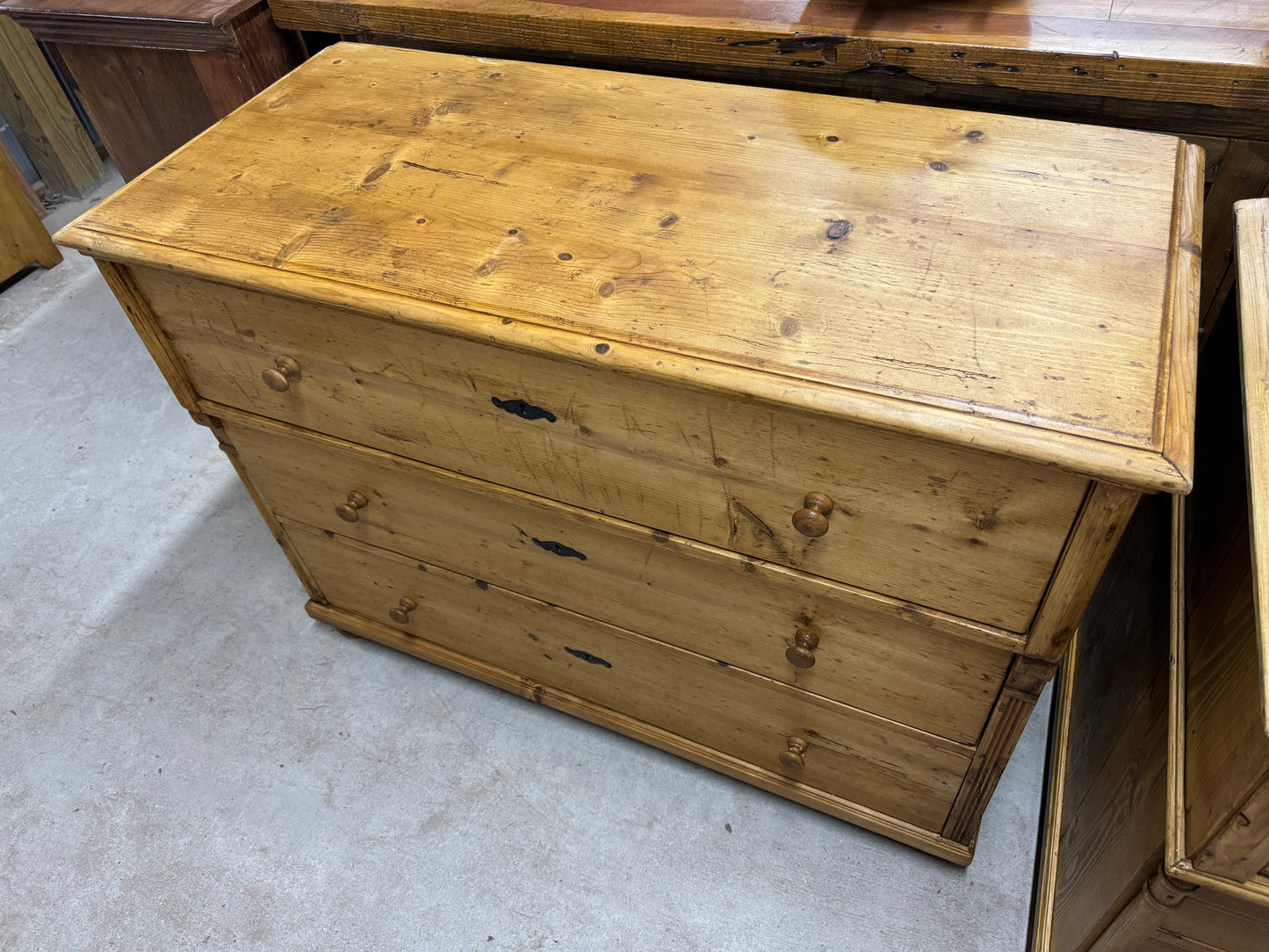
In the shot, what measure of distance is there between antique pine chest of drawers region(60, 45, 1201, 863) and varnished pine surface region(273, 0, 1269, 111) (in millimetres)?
83

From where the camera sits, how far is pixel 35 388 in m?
2.31

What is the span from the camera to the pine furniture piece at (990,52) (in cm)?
109

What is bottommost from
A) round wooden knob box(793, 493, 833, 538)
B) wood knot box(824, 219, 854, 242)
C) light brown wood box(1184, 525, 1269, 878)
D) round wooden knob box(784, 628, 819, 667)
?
round wooden knob box(784, 628, 819, 667)

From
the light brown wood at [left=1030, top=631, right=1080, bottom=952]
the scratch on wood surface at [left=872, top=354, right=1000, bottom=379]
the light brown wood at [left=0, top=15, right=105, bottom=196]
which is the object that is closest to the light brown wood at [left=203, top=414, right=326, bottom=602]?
the scratch on wood surface at [left=872, top=354, right=1000, bottom=379]

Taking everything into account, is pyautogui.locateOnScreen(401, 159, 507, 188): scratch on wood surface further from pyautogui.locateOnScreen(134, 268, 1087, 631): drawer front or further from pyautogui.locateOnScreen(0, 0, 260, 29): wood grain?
pyautogui.locateOnScreen(0, 0, 260, 29): wood grain

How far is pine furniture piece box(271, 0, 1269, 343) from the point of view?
109 centimetres

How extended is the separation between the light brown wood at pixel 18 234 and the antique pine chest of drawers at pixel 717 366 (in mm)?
1700

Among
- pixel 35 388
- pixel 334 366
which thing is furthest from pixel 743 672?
pixel 35 388

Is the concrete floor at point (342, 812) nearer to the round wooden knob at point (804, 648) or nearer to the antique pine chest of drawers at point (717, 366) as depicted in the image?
the antique pine chest of drawers at point (717, 366)

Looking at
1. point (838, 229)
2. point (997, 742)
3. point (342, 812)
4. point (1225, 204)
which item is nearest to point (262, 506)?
point (342, 812)

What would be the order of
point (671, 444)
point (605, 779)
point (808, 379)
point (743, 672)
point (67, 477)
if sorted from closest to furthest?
point (808, 379) → point (671, 444) → point (743, 672) → point (605, 779) → point (67, 477)

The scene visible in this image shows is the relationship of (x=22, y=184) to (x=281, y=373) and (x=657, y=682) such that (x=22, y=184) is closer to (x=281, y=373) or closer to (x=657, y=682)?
(x=281, y=373)

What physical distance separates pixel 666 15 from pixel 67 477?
1761mm

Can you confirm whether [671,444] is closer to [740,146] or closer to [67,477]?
[740,146]
